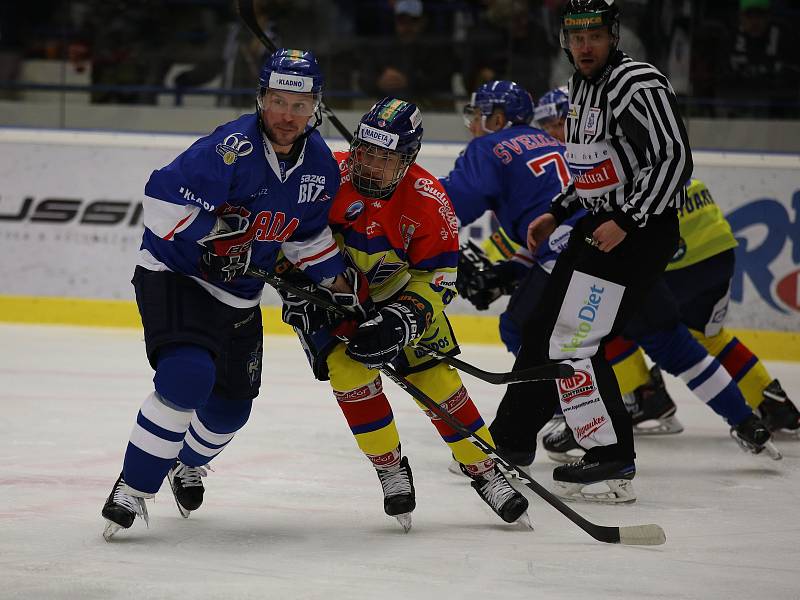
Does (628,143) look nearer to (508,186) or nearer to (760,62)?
(508,186)

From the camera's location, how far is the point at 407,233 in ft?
8.77

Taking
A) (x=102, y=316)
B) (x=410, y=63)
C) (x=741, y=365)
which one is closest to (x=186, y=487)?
(x=741, y=365)

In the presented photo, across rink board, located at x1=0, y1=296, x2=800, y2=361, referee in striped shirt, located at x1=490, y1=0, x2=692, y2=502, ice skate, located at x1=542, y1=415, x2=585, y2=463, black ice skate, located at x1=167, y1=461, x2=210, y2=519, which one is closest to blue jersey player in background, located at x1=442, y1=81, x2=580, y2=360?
ice skate, located at x1=542, y1=415, x2=585, y2=463

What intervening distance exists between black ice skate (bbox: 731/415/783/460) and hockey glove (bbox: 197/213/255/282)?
1795 mm

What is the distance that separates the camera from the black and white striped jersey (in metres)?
2.81

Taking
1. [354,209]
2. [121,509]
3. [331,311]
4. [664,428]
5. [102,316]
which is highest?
[354,209]

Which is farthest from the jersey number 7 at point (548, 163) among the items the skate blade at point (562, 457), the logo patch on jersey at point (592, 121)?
the skate blade at point (562, 457)

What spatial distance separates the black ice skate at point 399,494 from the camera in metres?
2.66

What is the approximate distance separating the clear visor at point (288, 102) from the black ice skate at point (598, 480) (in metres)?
1.18

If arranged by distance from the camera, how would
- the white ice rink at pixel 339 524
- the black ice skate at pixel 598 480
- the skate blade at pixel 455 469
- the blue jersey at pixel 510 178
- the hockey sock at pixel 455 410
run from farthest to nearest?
the blue jersey at pixel 510 178 < the skate blade at pixel 455 469 < the black ice skate at pixel 598 480 < the hockey sock at pixel 455 410 < the white ice rink at pixel 339 524

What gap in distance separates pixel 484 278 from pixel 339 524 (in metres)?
1.27

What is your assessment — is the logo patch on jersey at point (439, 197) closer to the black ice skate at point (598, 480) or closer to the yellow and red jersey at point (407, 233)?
the yellow and red jersey at point (407, 233)

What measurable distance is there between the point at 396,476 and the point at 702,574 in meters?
0.70

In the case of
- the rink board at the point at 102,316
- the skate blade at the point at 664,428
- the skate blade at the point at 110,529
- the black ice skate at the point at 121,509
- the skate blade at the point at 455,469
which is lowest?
the rink board at the point at 102,316
